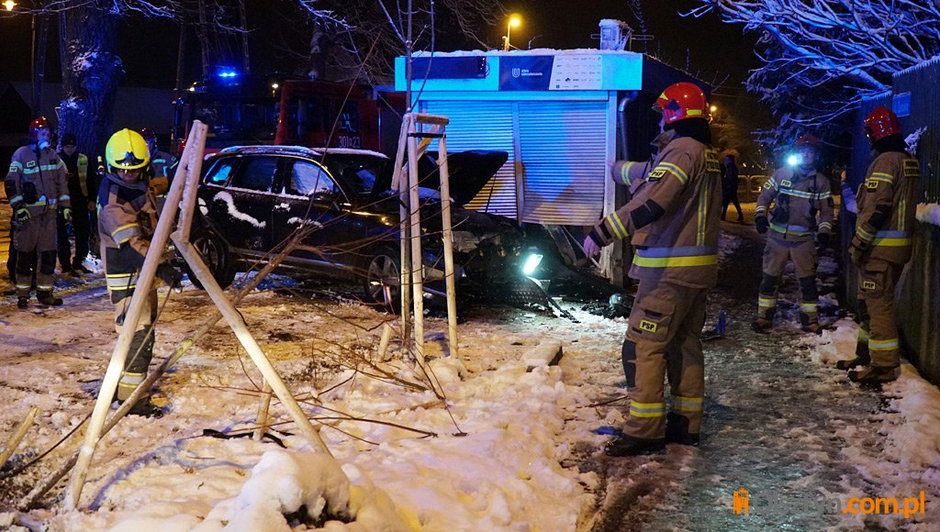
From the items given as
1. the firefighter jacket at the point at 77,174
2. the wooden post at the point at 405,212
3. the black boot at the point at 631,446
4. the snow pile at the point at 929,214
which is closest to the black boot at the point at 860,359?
the snow pile at the point at 929,214

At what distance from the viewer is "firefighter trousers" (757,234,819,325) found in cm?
850

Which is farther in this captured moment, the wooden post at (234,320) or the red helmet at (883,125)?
A: the red helmet at (883,125)

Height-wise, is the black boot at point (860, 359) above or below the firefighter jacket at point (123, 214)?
below

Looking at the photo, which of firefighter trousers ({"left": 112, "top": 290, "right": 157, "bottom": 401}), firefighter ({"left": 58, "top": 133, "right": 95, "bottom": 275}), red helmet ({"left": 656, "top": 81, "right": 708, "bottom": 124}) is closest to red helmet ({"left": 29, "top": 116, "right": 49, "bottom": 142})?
firefighter ({"left": 58, "top": 133, "right": 95, "bottom": 275})

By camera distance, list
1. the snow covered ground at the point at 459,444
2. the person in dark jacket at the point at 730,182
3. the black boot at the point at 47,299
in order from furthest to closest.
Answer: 1. the person in dark jacket at the point at 730,182
2. the black boot at the point at 47,299
3. the snow covered ground at the point at 459,444

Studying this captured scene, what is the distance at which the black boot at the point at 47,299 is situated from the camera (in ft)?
29.8

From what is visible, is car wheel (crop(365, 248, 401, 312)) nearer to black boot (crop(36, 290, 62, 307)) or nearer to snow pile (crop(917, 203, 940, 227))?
black boot (crop(36, 290, 62, 307))

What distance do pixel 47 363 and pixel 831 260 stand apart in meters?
11.8

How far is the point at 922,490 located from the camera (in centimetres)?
459

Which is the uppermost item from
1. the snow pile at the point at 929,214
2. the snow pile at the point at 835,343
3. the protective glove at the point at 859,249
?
the snow pile at the point at 929,214

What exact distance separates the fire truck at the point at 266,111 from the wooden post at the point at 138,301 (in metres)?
13.2

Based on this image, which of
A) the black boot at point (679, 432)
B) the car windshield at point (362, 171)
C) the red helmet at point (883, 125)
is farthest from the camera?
the car windshield at point (362, 171)

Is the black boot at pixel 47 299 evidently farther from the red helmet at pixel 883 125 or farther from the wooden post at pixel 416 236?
Result: the red helmet at pixel 883 125

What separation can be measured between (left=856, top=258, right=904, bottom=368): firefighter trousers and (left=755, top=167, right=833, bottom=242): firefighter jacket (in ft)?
5.27
